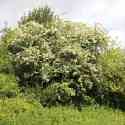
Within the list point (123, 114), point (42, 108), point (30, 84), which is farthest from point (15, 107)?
point (123, 114)

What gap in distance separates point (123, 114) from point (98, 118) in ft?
7.49

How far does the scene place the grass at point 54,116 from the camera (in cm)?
2417

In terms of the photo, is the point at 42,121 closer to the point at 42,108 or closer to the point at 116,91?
the point at 42,108

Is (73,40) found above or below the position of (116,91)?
above

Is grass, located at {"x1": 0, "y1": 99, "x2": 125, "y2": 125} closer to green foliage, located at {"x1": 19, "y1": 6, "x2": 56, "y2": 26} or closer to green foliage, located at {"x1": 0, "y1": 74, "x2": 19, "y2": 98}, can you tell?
green foliage, located at {"x1": 0, "y1": 74, "x2": 19, "y2": 98}

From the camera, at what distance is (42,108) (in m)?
26.8

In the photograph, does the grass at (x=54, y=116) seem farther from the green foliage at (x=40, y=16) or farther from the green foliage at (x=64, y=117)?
the green foliage at (x=40, y=16)

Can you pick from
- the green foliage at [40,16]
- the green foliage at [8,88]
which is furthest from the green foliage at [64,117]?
the green foliage at [40,16]

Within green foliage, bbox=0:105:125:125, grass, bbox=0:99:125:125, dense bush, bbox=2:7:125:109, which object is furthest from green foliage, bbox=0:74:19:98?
green foliage, bbox=0:105:125:125

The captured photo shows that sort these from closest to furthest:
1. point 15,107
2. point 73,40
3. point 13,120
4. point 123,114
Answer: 1. point 13,120
2. point 15,107
3. point 123,114
4. point 73,40

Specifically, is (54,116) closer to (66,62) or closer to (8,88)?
(8,88)

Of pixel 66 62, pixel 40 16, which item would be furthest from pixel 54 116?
pixel 40 16

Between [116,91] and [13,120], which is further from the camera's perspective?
[116,91]

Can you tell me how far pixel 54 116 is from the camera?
2520 cm
